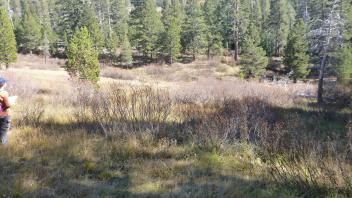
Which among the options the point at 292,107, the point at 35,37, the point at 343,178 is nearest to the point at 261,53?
the point at 292,107

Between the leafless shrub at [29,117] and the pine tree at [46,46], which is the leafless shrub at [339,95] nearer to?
the leafless shrub at [29,117]

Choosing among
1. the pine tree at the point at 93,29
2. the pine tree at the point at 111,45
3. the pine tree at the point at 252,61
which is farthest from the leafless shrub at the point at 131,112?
the pine tree at the point at 111,45

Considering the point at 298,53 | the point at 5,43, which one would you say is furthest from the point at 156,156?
the point at 298,53

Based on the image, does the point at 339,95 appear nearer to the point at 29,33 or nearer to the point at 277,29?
the point at 277,29

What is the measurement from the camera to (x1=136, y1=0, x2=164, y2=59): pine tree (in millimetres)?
52250

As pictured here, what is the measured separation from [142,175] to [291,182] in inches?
75.7

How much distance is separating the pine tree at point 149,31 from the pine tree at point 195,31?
4.03 m

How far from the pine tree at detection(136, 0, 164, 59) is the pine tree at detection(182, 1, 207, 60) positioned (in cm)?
403

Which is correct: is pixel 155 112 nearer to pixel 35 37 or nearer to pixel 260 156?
pixel 260 156

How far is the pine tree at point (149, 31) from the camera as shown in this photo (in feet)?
171

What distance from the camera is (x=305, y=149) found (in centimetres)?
512

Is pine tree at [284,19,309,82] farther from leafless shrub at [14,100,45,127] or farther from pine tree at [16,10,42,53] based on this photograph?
leafless shrub at [14,100,45,127]

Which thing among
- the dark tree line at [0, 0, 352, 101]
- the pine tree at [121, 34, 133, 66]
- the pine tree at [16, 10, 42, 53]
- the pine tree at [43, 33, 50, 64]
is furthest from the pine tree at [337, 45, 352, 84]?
the pine tree at [16, 10, 42, 53]

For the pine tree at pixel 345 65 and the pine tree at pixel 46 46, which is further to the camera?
the pine tree at pixel 46 46
